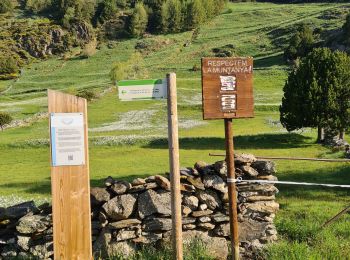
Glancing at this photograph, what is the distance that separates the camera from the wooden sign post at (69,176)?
7.13 m

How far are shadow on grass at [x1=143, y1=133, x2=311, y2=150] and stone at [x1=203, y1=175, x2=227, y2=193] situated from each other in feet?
82.9

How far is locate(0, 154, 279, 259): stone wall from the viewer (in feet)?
31.3

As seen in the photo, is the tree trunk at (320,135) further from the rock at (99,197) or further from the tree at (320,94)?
the rock at (99,197)

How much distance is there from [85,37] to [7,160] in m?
160

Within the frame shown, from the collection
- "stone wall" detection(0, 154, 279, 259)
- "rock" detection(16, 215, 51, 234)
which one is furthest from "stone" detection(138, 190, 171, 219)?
"rock" detection(16, 215, 51, 234)

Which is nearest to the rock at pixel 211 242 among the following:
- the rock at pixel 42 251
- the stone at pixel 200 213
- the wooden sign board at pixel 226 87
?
the stone at pixel 200 213

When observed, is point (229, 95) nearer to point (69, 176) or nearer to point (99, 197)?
point (69, 176)

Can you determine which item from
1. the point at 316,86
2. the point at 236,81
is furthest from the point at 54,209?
the point at 316,86

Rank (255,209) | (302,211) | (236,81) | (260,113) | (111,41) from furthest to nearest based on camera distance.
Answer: (111,41) < (260,113) < (302,211) < (255,209) < (236,81)

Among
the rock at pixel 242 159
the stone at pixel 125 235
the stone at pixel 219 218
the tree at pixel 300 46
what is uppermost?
the tree at pixel 300 46

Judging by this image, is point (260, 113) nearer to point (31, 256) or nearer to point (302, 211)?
point (302, 211)

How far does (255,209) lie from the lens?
35.4 feet

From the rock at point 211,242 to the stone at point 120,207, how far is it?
1377 mm

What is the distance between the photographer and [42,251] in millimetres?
9727
